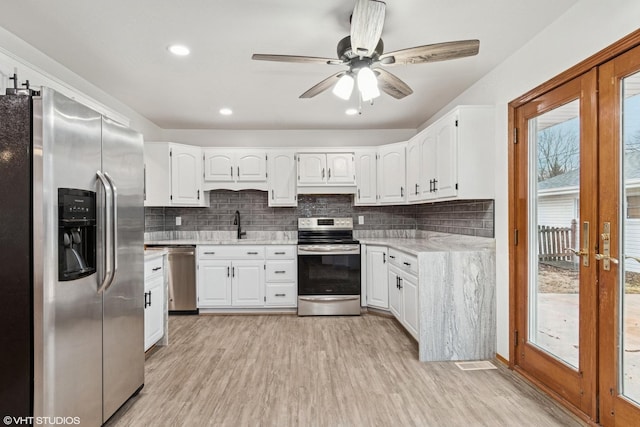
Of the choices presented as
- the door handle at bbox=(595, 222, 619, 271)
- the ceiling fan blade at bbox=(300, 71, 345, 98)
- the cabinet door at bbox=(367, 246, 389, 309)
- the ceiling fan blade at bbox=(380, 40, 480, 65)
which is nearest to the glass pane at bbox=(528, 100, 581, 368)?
the door handle at bbox=(595, 222, 619, 271)

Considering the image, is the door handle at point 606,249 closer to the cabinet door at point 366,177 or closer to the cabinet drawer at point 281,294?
the cabinet door at point 366,177

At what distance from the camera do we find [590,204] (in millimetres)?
1979

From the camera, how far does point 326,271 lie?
425cm

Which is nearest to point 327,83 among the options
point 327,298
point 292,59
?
point 292,59

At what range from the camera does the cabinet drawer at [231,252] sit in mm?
4242

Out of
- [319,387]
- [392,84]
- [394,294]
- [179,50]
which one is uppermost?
[179,50]

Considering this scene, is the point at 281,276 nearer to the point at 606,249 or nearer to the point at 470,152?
the point at 470,152

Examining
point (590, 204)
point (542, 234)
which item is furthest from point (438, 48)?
point (542, 234)

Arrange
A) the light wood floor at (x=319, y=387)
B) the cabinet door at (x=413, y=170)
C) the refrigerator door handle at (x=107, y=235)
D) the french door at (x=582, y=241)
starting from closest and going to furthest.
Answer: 1. the french door at (x=582, y=241)
2. the refrigerator door handle at (x=107, y=235)
3. the light wood floor at (x=319, y=387)
4. the cabinet door at (x=413, y=170)

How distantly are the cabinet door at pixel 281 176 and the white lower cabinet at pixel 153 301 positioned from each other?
1.80 meters

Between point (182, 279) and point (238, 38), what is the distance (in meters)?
2.97

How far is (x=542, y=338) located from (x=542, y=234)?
744 millimetres

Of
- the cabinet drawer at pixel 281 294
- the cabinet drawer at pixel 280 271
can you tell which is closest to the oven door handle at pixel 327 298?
the cabinet drawer at pixel 281 294

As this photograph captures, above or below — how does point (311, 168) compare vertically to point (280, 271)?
above
